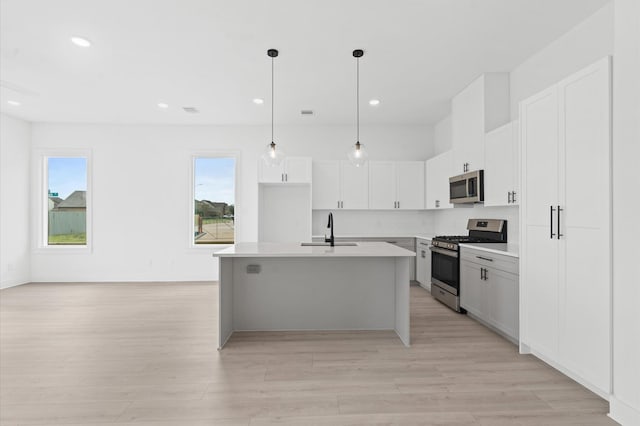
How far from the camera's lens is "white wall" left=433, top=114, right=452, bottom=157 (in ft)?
19.6

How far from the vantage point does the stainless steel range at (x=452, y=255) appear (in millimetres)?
4266

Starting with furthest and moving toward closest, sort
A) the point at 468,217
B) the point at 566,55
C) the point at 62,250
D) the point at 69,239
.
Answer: the point at 69,239
the point at 62,250
the point at 468,217
the point at 566,55

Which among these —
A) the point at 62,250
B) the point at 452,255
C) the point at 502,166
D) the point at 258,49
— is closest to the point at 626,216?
the point at 502,166

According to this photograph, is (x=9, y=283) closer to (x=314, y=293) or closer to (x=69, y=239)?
(x=69, y=239)

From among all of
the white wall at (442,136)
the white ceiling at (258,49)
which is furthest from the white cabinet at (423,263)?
the white ceiling at (258,49)

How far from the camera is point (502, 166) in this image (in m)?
3.88

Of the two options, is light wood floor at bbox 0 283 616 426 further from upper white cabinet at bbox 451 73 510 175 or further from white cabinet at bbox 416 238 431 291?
upper white cabinet at bbox 451 73 510 175

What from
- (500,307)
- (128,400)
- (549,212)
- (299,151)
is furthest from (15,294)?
(549,212)

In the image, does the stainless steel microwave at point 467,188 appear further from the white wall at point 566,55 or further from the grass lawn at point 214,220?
the grass lawn at point 214,220

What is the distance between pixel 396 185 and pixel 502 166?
2423 millimetres

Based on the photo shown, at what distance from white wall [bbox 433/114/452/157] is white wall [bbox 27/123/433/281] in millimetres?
1602

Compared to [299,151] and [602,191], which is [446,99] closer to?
[299,151]

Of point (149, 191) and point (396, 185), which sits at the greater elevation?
point (396, 185)

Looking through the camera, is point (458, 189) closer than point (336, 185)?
Yes
